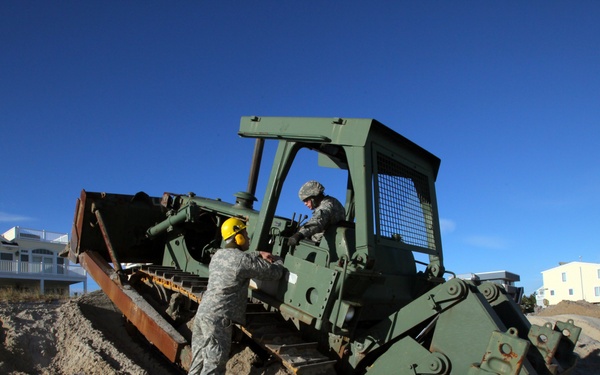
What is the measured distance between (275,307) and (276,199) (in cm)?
113

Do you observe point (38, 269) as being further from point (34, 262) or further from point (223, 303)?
point (223, 303)

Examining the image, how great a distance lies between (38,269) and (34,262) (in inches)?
57.9

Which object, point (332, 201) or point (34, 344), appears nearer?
point (332, 201)

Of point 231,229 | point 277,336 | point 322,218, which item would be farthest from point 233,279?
point 322,218

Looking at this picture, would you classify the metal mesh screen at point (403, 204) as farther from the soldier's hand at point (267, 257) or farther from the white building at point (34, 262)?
the white building at point (34, 262)

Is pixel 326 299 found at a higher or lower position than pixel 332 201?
lower

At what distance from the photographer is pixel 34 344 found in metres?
6.82

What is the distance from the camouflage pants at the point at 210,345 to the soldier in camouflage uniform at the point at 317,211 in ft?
3.40

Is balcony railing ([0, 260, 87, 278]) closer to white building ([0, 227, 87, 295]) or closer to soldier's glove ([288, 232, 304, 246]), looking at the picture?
white building ([0, 227, 87, 295])

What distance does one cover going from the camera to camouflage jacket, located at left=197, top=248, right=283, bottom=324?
203 inches

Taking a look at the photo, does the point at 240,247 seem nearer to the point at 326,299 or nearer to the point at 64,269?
the point at 326,299

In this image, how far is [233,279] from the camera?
5.18m

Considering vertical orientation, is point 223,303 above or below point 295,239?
below

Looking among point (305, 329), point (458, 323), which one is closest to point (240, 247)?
point (305, 329)
